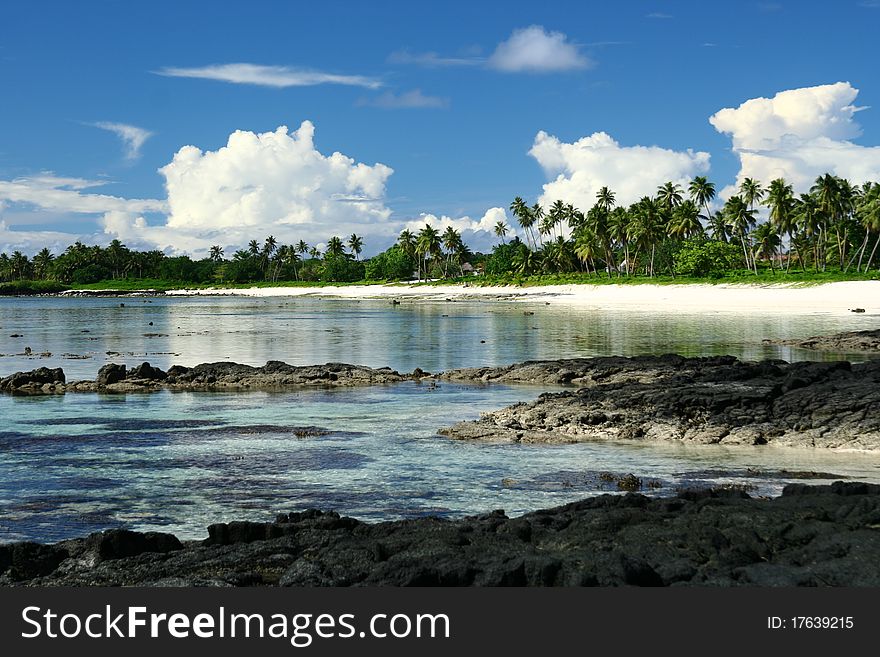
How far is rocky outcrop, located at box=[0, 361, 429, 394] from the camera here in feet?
104

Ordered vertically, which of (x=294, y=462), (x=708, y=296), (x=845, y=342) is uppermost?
(x=708, y=296)

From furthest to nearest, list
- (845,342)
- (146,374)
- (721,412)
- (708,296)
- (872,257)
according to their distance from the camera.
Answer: (872,257)
(708,296)
(845,342)
(146,374)
(721,412)

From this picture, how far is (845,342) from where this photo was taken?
41656 millimetres

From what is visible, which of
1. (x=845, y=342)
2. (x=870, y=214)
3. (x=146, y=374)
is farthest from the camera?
(x=870, y=214)

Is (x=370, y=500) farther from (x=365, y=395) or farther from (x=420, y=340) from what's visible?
(x=420, y=340)

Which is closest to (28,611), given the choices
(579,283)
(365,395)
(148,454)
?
(148,454)

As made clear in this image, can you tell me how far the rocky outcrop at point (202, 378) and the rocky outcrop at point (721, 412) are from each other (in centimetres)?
1007

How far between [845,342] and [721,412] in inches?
931

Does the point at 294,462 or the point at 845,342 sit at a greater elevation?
the point at 845,342

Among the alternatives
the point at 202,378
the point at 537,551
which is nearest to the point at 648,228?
the point at 202,378

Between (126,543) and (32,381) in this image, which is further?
(32,381)

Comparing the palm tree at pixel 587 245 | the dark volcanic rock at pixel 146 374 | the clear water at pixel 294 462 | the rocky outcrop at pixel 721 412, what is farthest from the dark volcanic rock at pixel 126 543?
the palm tree at pixel 587 245

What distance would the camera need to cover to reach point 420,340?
182 ft

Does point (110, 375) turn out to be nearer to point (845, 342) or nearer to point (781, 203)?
point (845, 342)
